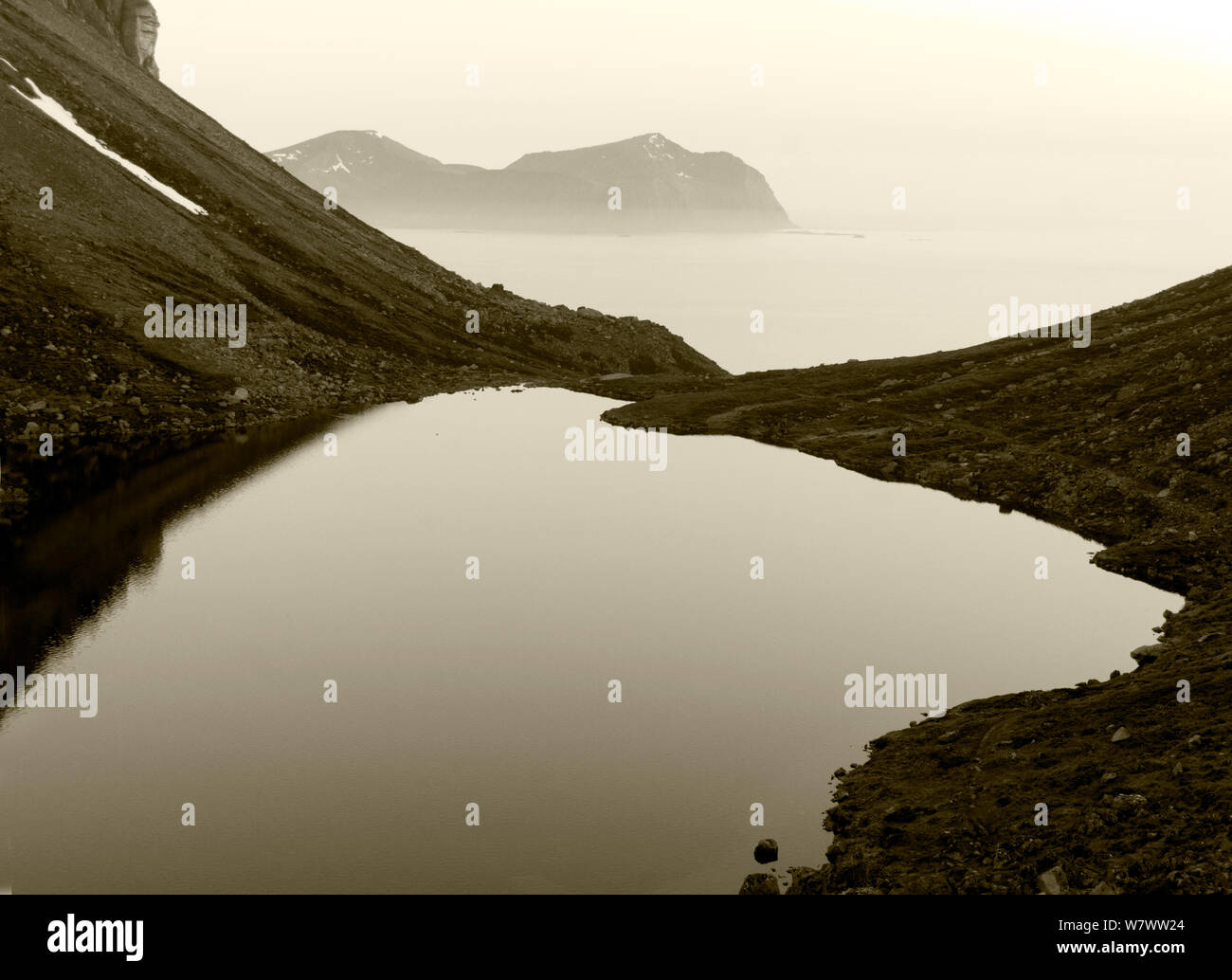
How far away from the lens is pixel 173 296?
3511 inches

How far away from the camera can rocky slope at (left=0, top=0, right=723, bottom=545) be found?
70.1 m

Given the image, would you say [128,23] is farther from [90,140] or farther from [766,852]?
[766,852]

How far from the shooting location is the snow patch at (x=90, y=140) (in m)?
106

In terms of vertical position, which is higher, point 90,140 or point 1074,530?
point 90,140

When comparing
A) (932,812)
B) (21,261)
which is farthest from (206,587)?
(21,261)

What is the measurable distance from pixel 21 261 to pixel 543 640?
5953cm

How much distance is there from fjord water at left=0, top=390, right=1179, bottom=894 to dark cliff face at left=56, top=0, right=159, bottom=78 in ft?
408

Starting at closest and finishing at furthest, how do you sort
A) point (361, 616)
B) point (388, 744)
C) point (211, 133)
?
point (388, 744) < point (361, 616) < point (211, 133)

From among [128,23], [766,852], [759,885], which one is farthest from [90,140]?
[759,885]

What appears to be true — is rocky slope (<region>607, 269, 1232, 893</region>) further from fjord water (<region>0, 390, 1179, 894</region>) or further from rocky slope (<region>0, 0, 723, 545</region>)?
rocky slope (<region>0, 0, 723, 545</region>)

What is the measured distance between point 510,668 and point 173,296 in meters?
63.8

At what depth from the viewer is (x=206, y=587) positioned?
147ft

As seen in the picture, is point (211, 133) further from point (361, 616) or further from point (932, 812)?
point (932, 812)

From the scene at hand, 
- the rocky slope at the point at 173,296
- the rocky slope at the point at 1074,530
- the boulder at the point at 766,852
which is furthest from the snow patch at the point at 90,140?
the boulder at the point at 766,852
